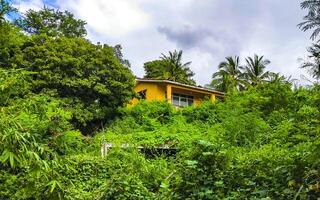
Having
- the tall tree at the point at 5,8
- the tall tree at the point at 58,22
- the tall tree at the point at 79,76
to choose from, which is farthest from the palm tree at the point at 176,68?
the tall tree at the point at 5,8

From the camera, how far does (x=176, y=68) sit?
102ft

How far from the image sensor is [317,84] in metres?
2.81

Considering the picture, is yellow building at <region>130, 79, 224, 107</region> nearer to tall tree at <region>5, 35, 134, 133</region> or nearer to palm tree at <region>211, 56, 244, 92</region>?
tall tree at <region>5, 35, 134, 133</region>

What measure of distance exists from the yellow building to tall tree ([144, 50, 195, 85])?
577 cm

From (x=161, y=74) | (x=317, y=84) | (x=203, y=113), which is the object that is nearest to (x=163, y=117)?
(x=203, y=113)

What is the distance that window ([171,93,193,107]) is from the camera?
23.6 m

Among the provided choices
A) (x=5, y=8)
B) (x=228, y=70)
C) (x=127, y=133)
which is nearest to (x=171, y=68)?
(x=228, y=70)

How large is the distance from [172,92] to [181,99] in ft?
2.63

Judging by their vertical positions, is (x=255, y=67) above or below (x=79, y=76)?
above

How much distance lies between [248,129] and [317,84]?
8354 mm

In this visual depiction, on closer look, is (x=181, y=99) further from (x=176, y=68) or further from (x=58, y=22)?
(x=58, y=22)

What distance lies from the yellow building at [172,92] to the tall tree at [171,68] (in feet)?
18.9

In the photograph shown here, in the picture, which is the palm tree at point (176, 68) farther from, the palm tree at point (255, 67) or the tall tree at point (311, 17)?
the tall tree at point (311, 17)

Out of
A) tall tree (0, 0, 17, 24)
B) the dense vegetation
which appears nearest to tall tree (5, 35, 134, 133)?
the dense vegetation
